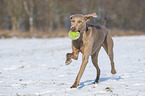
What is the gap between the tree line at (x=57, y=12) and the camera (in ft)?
120

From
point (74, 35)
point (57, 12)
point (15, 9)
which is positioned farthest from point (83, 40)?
point (57, 12)

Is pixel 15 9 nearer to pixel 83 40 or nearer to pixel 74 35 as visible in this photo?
pixel 83 40

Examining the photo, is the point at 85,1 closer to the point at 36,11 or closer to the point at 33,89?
the point at 36,11

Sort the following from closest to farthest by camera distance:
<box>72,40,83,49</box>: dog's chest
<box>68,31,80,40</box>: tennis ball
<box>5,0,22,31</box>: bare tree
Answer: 1. <box>68,31,80,40</box>: tennis ball
2. <box>72,40,83,49</box>: dog's chest
3. <box>5,0,22,31</box>: bare tree

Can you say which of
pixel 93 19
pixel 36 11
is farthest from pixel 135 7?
pixel 93 19

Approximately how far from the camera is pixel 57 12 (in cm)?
4238

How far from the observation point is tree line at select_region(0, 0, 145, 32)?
36.7m

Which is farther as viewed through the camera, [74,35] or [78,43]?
[78,43]

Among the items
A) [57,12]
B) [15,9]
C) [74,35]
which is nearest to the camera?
[74,35]

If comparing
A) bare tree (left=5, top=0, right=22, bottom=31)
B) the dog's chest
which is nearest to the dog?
the dog's chest

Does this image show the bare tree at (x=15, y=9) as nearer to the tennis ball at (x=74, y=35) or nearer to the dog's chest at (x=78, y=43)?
the dog's chest at (x=78, y=43)

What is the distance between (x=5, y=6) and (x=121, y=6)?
78.7ft

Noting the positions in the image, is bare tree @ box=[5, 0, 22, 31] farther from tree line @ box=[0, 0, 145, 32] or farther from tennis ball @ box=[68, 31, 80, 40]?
tennis ball @ box=[68, 31, 80, 40]

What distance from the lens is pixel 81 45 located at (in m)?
4.94
